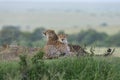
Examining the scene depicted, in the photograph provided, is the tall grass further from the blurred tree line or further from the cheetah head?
the cheetah head

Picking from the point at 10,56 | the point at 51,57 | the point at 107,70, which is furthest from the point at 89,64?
the point at 10,56

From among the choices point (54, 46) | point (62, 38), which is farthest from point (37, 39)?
point (62, 38)

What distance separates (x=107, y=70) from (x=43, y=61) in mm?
1425

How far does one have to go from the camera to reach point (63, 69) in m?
11.9

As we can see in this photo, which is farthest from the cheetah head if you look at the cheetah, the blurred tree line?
the blurred tree line

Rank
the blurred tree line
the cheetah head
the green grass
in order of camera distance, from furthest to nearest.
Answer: the blurred tree line, the cheetah head, the green grass

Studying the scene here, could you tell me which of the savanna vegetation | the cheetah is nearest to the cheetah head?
the cheetah

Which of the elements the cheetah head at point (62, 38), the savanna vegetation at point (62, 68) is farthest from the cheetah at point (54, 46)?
the savanna vegetation at point (62, 68)

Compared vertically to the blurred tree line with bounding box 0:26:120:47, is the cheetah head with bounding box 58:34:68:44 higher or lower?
higher

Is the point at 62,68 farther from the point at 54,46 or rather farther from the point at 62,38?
the point at 54,46

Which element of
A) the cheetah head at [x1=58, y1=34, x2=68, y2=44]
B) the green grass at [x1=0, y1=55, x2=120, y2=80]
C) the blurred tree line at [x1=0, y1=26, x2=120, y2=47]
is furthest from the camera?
the blurred tree line at [x1=0, y1=26, x2=120, y2=47]

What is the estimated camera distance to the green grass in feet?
37.8

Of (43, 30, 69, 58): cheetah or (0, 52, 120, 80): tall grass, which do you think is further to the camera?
(43, 30, 69, 58): cheetah

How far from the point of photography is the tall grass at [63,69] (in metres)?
11.5
